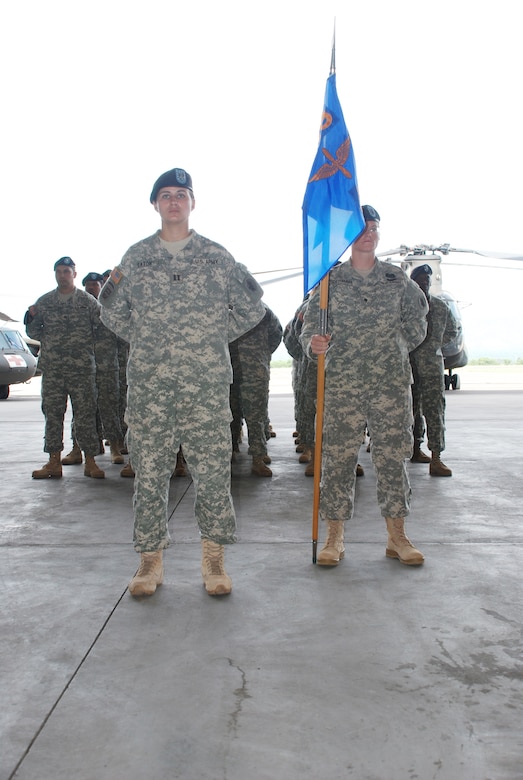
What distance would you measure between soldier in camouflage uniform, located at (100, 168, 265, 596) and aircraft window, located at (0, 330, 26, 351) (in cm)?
1634

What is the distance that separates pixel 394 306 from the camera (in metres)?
3.51

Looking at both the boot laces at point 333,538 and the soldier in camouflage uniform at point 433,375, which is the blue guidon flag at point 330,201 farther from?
the soldier in camouflage uniform at point 433,375

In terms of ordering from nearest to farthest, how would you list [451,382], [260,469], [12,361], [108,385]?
1. [260,469]
2. [108,385]
3. [12,361]
4. [451,382]

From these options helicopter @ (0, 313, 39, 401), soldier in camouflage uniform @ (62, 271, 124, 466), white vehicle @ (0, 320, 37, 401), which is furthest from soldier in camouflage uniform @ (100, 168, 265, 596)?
white vehicle @ (0, 320, 37, 401)

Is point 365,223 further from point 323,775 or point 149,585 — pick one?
point 323,775

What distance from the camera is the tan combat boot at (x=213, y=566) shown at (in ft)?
10.0

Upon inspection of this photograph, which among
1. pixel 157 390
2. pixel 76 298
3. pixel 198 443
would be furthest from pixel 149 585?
pixel 76 298

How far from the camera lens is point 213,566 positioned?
314 cm

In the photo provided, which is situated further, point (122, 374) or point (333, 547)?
point (122, 374)

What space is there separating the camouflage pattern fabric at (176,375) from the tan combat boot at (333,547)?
1.68 ft

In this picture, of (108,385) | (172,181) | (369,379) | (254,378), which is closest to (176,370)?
(172,181)

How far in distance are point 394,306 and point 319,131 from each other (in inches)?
36.9

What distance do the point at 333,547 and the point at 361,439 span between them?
544mm

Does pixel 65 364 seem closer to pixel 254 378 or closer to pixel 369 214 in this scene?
pixel 254 378
